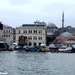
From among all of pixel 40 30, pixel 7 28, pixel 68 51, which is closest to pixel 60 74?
pixel 68 51

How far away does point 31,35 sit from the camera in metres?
94.9

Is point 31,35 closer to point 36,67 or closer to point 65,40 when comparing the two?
point 65,40

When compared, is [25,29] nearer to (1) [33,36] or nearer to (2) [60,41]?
(1) [33,36]

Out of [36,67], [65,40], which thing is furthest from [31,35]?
[36,67]

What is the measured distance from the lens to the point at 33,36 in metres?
94.8

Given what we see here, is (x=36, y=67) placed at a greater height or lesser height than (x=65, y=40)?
lesser

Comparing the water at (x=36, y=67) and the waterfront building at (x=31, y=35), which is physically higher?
the waterfront building at (x=31, y=35)

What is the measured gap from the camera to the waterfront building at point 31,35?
93.9 meters

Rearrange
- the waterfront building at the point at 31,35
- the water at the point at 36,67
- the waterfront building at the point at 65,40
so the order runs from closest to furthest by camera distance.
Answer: the water at the point at 36,67
the waterfront building at the point at 31,35
the waterfront building at the point at 65,40

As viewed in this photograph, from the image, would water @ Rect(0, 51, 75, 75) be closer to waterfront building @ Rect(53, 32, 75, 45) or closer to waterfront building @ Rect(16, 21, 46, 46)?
waterfront building @ Rect(16, 21, 46, 46)

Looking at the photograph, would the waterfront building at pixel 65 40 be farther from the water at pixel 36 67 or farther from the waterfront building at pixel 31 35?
the water at pixel 36 67

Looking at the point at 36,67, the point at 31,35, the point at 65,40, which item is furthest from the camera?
the point at 65,40

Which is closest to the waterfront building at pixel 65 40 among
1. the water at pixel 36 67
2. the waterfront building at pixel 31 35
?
the waterfront building at pixel 31 35

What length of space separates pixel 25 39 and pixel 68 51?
25.6 meters
